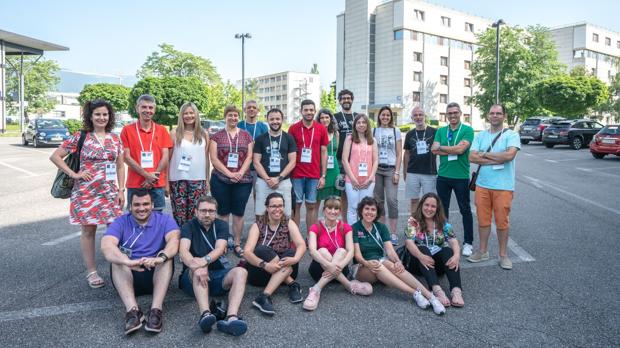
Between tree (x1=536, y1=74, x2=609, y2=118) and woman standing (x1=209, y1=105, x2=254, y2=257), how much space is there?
131 feet

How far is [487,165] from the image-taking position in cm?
540

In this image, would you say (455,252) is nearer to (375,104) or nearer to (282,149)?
(282,149)

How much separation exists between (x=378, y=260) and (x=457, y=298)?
0.82m

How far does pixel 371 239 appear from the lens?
4742 millimetres

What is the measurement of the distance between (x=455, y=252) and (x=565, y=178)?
10.8 meters

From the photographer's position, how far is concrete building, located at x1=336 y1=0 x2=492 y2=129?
194ft

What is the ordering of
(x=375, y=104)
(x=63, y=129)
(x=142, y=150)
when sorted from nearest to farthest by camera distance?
1. (x=142, y=150)
2. (x=63, y=129)
3. (x=375, y=104)

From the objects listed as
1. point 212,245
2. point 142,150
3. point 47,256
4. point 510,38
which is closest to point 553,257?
point 212,245

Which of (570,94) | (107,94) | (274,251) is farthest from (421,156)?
(107,94)

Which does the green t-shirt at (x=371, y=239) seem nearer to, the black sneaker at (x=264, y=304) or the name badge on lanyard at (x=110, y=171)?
the black sneaker at (x=264, y=304)

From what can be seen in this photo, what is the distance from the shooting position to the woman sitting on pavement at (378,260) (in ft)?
14.0

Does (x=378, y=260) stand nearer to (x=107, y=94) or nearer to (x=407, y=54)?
(x=107, y=94)

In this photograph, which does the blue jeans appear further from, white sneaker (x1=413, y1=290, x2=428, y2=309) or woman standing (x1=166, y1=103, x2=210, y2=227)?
woman standing (x1=166, y1=103, x2=210, y2=227)

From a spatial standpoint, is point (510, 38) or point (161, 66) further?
point (161, 66)
